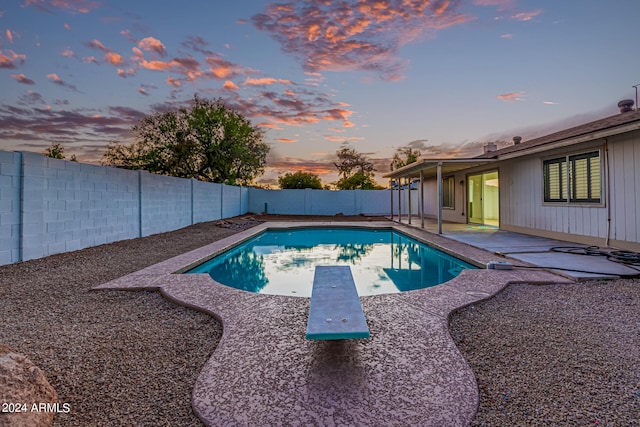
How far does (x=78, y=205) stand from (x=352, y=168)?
2783 cm

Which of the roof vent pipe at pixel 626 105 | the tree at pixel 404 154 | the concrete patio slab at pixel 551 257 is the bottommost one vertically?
the concrete patio slab at pixel 551 257

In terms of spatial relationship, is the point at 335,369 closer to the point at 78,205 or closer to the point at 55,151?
the point at 78,205

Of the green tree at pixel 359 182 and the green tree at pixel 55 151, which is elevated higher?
the green tree at pixel 55 151

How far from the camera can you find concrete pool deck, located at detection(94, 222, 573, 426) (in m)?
1.71

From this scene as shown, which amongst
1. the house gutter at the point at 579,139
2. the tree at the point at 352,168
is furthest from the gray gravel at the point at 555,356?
the tree at the point at 352,168

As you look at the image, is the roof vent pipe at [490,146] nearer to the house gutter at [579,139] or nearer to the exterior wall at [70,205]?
the house gutter at [579,139]

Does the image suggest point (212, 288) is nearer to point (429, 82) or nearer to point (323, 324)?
point (323, 324)

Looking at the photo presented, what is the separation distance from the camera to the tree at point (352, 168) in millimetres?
32125

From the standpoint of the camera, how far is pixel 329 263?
23.6 feet

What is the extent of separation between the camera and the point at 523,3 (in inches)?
303

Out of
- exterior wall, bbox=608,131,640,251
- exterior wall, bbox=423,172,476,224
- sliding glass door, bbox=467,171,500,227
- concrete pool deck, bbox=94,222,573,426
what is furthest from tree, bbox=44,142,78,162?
exterior wall, bbox=608,131,640,251

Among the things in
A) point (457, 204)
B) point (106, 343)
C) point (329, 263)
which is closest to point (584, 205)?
point (329, 263)

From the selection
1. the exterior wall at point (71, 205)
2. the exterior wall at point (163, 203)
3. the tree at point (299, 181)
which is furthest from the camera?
the tree at point (299, 181)

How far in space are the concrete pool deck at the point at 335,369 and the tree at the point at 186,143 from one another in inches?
725
